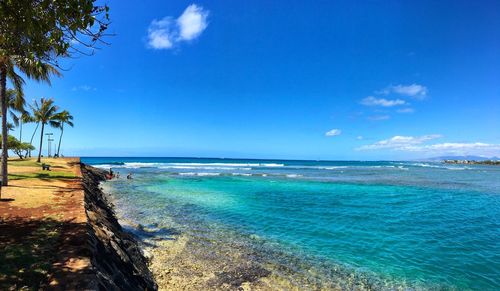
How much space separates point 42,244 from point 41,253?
56 centimetres

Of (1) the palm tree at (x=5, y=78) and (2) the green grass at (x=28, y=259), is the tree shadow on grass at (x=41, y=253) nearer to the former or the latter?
(2) the green grass at (x=28, y=259)

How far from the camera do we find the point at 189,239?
12.0 meters

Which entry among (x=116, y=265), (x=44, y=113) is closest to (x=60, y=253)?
(x=116, y=265)

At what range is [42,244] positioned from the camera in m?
6.26

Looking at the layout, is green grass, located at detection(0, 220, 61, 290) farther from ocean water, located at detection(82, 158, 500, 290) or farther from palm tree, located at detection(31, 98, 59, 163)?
palm tree, located at detection(31, 98, 59, 163)

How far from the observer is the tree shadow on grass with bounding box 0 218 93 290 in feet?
15.4

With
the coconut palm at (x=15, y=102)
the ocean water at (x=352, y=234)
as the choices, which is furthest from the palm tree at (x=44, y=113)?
the ocean water at (x=352, y=234)

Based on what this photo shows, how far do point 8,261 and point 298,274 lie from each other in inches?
285

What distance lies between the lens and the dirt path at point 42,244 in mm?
4766

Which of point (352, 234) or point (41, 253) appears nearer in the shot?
point (41, 253)

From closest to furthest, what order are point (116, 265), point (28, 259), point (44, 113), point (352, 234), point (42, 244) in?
point (28, 259) < point (42, 244) < point (116, 265) < point (352, 234) < point (44, 113)

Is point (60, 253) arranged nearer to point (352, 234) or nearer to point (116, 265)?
point (116, 265)

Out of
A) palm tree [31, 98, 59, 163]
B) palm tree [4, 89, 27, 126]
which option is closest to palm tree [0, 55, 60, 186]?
palm tree [4, 89, 27, 126]

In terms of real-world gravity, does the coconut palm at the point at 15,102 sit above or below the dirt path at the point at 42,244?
above
